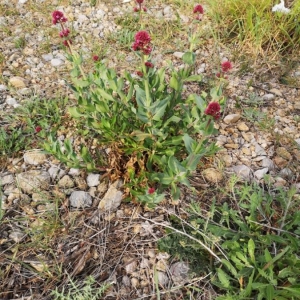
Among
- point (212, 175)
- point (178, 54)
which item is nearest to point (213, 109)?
point (212, 175)

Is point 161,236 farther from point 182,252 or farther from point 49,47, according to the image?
point 49,47

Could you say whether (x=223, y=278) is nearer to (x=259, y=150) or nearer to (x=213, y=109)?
(x=213, y=109)

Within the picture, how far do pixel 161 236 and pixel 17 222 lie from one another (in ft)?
2.76

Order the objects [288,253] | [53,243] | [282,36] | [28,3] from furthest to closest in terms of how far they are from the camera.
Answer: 1. [28,3]
2. [282,36]
3. [53,243]
4. [288,253]

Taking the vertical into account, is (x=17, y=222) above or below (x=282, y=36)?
below

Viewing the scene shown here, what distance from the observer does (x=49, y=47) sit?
10.3 ft

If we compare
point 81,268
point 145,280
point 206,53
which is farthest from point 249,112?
point 81,268

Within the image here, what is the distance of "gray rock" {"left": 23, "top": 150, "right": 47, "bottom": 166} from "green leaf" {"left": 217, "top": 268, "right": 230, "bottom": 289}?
1356mm

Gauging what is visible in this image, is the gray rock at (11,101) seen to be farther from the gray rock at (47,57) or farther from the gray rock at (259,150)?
the gray rock at (259,150)

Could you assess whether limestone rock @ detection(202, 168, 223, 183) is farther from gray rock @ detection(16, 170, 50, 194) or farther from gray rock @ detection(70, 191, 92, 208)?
gray rock @ detection(16, 170, 50, 194)

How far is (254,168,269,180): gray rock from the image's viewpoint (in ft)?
7.18

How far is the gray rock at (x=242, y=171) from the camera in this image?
7.21 feet

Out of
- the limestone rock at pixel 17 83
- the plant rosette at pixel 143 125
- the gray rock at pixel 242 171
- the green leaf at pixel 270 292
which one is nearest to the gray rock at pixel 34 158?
the plant rosette at pixel 143 125

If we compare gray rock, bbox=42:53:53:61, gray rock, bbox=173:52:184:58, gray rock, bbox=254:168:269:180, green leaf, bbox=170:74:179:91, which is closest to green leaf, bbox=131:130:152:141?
green leaf, bbox=170:74:179:91
